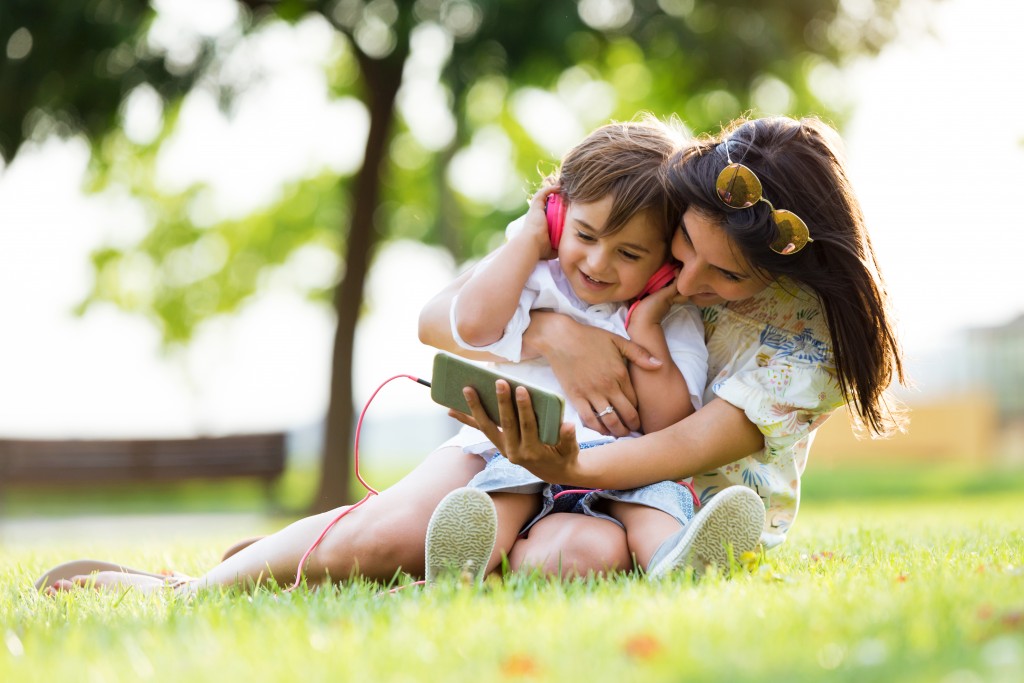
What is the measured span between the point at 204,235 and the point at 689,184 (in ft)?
59.0

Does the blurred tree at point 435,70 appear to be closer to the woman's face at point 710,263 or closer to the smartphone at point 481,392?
the woman's face at point 710,263

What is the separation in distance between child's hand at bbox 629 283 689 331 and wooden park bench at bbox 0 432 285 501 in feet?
33.9

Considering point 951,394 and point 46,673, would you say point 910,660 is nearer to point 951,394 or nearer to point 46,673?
point 46,673

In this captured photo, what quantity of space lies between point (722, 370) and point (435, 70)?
756 cm

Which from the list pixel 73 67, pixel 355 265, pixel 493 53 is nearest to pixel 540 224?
pixel 493 53

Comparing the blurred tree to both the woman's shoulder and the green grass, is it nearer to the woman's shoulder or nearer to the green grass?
the woman's shoulder

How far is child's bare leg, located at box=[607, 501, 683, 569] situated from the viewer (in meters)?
2.85

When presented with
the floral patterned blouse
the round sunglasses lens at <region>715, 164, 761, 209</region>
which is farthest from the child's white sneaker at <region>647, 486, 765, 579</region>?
the round sunglasses lens at <region>715, 164, 761, 209</region>

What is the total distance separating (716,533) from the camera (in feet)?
8.57

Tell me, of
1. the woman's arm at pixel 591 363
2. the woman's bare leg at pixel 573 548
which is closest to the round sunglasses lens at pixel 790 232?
the woman's arm at pixel 591 363

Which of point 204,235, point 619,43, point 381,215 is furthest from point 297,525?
point 204,235

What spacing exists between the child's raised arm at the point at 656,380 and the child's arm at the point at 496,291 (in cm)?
36

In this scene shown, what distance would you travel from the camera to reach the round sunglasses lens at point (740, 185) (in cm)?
293

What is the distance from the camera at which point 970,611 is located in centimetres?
203
